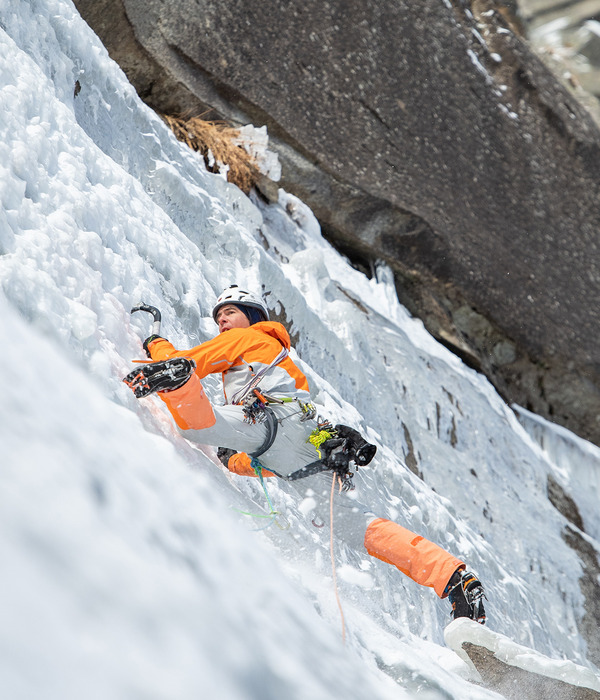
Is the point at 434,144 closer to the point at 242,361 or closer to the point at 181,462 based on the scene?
the point at 242,361

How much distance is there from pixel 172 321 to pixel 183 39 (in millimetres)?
4287

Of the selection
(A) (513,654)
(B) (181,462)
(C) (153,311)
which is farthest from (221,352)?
(A) (513,654)

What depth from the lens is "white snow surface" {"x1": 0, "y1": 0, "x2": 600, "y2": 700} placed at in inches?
37.4

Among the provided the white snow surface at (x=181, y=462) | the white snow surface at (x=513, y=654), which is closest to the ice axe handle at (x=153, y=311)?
the white snow surface at (x=181, y=462)

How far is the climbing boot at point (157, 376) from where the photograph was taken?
226 cm

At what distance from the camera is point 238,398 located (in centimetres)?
282

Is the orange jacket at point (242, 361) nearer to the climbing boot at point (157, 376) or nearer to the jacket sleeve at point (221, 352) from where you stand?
the jacket sleeve at point (221, 352)

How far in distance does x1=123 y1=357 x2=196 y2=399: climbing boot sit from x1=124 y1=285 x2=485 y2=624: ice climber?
0.24 metres

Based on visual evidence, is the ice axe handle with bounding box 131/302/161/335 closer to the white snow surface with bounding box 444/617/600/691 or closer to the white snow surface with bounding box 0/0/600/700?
the white snow surface with bounding box 0/0/600/700

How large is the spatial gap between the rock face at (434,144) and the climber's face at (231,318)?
412 cm

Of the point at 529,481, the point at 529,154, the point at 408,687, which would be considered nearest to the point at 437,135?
the point at 529,154

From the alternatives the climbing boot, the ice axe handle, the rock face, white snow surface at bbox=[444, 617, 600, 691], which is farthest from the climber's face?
the rock face

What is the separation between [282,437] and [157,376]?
72 centimetres

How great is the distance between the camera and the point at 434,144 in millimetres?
8438
